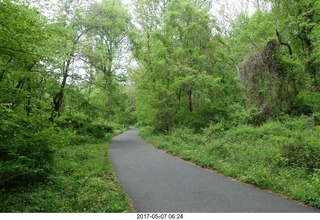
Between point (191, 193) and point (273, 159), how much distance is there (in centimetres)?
360

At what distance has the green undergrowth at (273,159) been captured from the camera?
221 inches

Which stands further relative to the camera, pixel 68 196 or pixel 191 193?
pixel 191 193

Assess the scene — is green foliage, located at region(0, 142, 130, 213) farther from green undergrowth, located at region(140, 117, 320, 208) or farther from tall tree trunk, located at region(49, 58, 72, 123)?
tall tree trunk, located at region(49, 58, 72, 123)

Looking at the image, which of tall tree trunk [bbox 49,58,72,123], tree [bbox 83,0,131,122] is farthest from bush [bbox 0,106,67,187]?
tree [bbox 83,0,131,122]

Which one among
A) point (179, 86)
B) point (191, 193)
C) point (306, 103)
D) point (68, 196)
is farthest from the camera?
point (179, 86)

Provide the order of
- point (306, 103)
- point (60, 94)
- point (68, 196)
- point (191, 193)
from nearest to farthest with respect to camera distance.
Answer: point (68, 196)
point (191, 193)
point (306, 103)
point (60, 94)

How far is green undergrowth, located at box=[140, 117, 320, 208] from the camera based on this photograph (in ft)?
18.4

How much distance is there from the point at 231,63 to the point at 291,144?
14.5 metres

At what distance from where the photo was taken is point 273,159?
24.0ft

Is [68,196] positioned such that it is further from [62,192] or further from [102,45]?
[102,45]

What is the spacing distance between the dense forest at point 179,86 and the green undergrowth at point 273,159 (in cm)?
4

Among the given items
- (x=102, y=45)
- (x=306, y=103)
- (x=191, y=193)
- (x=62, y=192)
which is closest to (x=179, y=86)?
(x=102, y=45)

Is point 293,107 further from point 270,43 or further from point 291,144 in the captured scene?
point 291,144

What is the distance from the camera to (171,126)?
17812 mm
